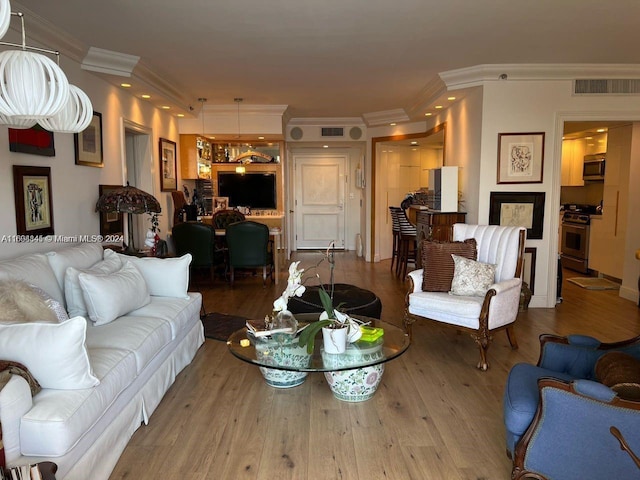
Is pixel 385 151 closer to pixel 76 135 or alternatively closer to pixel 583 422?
pixel 76 135

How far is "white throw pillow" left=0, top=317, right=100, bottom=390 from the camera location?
196 centimetres

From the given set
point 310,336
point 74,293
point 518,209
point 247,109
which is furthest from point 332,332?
point 247,109

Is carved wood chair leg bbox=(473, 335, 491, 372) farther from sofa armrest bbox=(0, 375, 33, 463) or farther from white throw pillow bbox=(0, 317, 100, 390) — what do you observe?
sofa armrest bbox=(0, 375, 33, 463)

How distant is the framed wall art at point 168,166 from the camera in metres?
6.28

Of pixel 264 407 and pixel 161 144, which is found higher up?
pixel 161 144

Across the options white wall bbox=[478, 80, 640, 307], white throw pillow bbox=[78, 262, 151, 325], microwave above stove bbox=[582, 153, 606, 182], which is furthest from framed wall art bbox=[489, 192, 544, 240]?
white throw pillow bbox=[78, 262, 151, 325]

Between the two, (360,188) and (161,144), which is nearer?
(161,144)

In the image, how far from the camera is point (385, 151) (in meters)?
8.49

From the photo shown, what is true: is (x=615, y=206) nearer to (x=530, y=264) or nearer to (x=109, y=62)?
(x=530, y=264)

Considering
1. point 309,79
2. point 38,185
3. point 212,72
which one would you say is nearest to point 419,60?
point 309,79

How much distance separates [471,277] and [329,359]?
159 cm

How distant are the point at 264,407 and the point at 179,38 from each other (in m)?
3.05

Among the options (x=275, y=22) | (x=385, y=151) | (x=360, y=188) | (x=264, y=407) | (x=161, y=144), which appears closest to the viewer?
(x=264, y=407)

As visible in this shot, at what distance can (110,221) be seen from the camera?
4777 mm
